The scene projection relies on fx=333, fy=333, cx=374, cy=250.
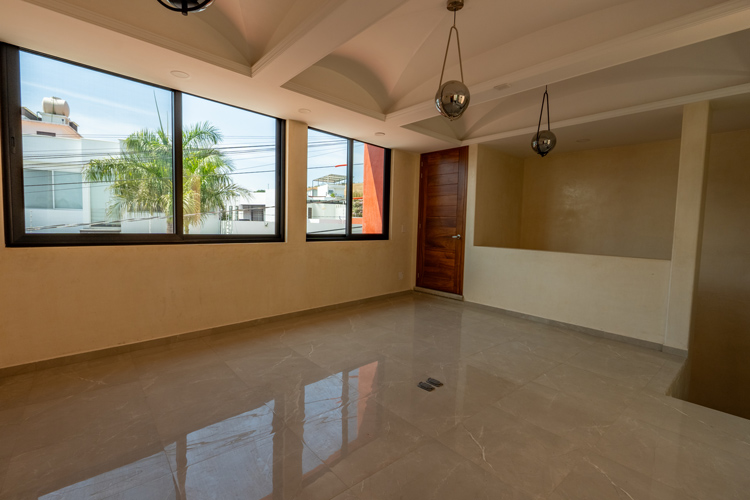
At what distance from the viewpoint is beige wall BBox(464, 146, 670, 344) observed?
384cm

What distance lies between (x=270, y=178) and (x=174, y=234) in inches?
53.2

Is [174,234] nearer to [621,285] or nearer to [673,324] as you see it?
[621,285]

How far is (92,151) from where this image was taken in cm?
312

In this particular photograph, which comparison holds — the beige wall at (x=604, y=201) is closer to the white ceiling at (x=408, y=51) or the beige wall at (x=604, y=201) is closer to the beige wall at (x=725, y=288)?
the beige wall at (x=725, y=288)

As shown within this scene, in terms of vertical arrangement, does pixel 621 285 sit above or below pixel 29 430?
above

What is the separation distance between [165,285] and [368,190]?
3.40 meters

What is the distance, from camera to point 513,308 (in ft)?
16.5

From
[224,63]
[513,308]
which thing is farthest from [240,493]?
[513,308]

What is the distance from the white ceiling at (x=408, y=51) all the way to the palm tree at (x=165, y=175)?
0.54 meters

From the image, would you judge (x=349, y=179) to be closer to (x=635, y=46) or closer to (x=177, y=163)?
(x=177, y=163)

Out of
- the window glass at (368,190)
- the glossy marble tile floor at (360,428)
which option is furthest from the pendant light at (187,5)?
the window glass at (368,190)

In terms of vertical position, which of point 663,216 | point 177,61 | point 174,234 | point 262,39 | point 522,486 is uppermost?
point 262,39

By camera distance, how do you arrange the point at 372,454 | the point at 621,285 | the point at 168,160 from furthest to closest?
the point at 621,285, the point at 168,160, the point at 372,454

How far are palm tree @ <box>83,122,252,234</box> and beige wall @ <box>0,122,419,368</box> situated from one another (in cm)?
43
